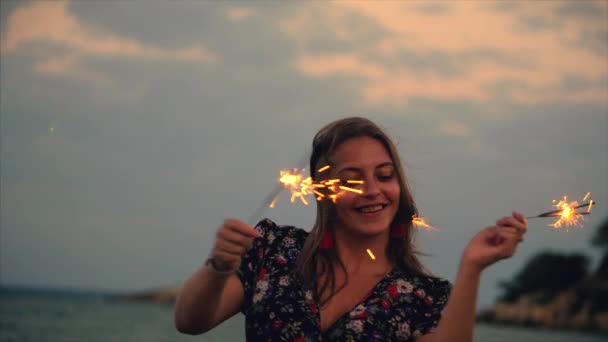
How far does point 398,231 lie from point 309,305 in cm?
62

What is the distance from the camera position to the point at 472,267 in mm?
3105

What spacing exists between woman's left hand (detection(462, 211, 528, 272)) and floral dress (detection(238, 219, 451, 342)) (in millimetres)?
551

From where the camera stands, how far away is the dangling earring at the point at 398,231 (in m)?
3.85

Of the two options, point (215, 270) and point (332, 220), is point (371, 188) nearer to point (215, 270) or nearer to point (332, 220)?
point (332, 220)

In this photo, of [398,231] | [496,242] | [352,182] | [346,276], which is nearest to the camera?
[496,242]

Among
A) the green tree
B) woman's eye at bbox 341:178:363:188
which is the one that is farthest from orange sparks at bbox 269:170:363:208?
the green tree

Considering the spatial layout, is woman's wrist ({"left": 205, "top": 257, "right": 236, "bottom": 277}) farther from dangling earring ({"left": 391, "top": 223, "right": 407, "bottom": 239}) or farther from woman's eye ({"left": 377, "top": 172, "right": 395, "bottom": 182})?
dangling earring ({"left": 391, "top": 223, "right": 407, "bottom": 239})

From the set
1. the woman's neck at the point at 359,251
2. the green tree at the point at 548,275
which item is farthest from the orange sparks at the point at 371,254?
the green tree at the point at 548,275

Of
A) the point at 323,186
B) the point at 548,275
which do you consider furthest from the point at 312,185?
the point at 548,275

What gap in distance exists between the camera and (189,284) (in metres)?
3.33

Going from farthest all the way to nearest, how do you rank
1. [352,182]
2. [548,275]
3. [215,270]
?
1. [548,275]
2. [352,182]
3. [215,270]

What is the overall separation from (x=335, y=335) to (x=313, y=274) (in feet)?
1.19

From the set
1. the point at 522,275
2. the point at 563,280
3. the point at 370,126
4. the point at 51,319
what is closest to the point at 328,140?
the point at 370,126

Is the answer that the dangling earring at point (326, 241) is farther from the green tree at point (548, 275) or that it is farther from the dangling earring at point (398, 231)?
the green tree at point (548, 275)
